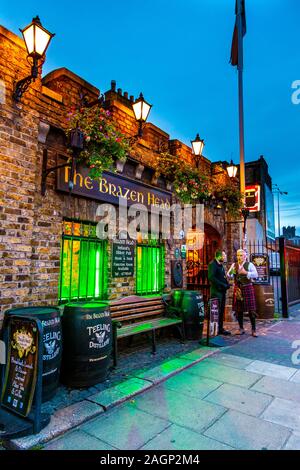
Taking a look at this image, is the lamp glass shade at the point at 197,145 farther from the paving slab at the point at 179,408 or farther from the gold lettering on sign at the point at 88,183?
the paving slab at the point at 179,408

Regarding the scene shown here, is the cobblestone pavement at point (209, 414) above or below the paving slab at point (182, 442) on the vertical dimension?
below

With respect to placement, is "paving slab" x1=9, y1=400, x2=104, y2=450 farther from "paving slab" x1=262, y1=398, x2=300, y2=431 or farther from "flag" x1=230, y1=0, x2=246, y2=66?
"flag" x1=230, y1=0, x2=246, y2=66

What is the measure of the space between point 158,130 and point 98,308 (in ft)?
15.9

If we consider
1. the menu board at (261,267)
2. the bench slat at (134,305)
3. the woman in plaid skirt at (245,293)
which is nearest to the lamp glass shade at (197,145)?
the woman in plaid skirt at (245,293)

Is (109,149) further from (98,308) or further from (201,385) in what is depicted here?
(201,385)

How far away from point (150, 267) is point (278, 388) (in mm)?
3624

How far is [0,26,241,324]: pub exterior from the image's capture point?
408 centimetres

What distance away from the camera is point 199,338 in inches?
254

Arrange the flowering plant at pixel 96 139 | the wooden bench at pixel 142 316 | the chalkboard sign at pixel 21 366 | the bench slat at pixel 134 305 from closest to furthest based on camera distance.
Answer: the chalkboard sign at pixel 21 366 < the flowering plant at pixel 96 139 < the wooden bench at pixel 142 316 < the bench slat at pixel 134 305

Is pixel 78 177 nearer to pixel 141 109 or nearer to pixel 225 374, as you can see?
pixel 141 109

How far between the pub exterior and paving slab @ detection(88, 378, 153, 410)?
1548 mm

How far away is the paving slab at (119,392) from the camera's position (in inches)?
136

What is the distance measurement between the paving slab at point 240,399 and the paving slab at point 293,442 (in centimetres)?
47
